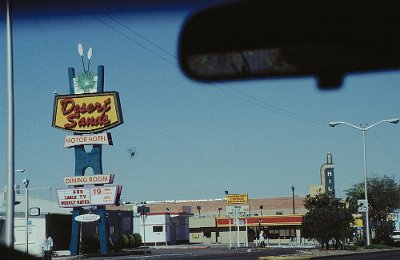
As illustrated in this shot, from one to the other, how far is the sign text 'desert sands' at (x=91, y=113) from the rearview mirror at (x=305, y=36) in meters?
48.1

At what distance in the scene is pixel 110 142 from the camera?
51906 mm

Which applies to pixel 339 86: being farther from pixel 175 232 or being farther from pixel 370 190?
pixel 175 232

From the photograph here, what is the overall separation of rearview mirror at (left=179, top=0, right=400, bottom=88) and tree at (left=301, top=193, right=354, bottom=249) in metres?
42.4

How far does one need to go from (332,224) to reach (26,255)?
44834 mm

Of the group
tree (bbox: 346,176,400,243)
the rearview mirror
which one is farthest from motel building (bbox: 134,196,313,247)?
the rearview mirror

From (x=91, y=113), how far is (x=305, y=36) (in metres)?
49.0

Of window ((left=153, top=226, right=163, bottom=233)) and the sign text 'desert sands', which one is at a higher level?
the sign text 'desert sands'

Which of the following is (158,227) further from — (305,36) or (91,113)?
(305,36)

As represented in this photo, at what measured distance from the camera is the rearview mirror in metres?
4.18

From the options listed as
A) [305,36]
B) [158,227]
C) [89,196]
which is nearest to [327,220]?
[89,196]

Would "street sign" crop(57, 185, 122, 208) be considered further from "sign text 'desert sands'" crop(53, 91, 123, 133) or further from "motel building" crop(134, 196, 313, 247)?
"motel building" crop(134, 196, 313, 247)

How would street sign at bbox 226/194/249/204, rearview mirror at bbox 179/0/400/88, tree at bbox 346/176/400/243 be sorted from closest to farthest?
rearview mirror at bbox 179/0/400/88 < tree at bbox 346/176/400/243 < street sign at bbox 226/194/249/204

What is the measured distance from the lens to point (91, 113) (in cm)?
5250

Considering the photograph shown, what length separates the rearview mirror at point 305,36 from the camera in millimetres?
4180
